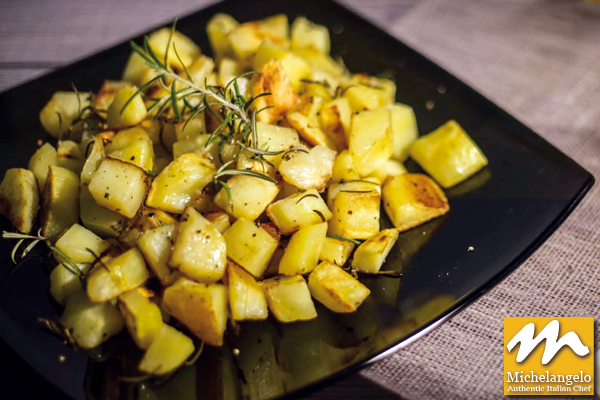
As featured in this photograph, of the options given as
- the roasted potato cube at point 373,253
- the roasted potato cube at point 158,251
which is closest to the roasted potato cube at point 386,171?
the roasted potato cube at point 373,253

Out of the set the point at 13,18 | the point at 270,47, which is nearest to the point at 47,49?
the point at 13,18

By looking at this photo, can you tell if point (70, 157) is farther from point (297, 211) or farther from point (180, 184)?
point (297, 211)

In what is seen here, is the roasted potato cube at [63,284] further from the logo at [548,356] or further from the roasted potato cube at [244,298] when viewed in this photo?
the logo at [548,356]

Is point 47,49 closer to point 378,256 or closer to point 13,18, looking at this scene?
point 13,18

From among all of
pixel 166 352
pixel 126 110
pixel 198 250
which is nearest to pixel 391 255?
pixel 198 250

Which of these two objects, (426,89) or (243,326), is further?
(426,89)

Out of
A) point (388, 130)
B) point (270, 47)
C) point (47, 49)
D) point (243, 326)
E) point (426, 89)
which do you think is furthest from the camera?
point (47, 49)

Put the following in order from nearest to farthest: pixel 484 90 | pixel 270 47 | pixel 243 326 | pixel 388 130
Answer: pixel 243 326 → pixel 388 130 → pixel 270 47 → pixel 484 90

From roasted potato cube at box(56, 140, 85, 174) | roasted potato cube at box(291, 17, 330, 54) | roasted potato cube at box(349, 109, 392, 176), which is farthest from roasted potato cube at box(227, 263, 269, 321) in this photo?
roasted potato cube at box(291, 17, 330, 54)
